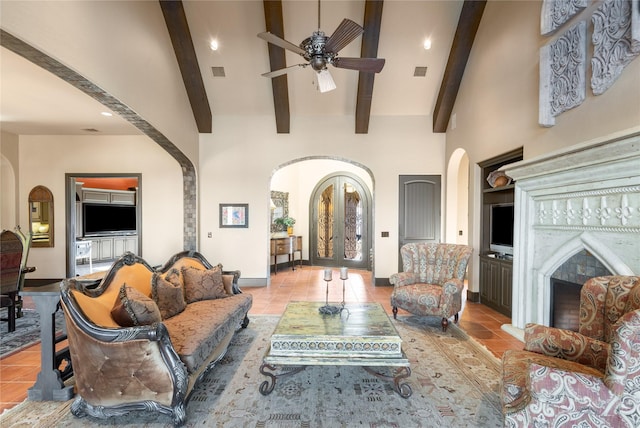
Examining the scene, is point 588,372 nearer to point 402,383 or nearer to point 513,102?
point 402,383

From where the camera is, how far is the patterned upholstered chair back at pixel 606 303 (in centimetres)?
194

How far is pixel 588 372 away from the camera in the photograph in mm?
1823

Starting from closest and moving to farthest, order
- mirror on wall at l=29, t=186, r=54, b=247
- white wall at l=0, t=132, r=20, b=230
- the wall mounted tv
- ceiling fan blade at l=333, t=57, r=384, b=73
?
ceiling fan blade at l=333, t=57, r=384, b=73 < white wall at l=0, t=132, r=20, b=230 < mirror on wall at l=29, t=186, r=54, b=247 < the wall mounted tv

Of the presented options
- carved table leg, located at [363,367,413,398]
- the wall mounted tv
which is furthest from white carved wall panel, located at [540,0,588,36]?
the wall mounted tv

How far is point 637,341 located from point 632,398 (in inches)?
12.3

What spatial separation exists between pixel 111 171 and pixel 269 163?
3321 millimetres

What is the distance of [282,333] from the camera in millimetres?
2512

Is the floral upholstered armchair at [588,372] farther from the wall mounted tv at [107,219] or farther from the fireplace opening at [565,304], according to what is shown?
the wall mounted tv at [107,219]

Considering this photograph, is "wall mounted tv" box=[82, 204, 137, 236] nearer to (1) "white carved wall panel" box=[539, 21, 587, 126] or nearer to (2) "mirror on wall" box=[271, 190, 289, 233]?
(2) "mirror on wall" box=[271, 190, 289, 233]

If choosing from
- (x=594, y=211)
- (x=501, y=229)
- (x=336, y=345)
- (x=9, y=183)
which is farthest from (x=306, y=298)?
(x=9, y=183)

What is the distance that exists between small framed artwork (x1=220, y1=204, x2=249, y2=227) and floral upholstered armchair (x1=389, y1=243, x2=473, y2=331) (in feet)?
11.2

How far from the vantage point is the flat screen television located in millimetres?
4527

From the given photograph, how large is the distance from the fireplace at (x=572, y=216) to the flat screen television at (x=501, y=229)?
31.9 inches

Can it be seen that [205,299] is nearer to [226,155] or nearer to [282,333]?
[282,333]
